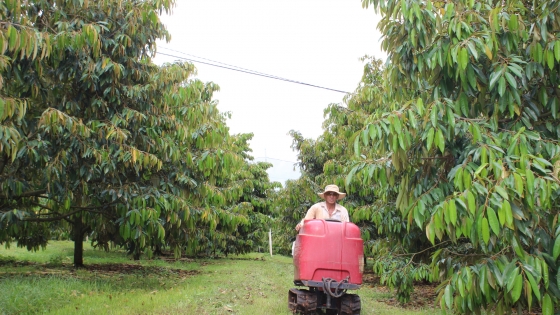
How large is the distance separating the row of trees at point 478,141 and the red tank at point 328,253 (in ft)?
5.78

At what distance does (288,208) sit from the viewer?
727 inches

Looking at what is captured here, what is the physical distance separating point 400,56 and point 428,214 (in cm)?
165

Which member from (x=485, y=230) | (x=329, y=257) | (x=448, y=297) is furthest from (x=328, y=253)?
(x=485, y=230)

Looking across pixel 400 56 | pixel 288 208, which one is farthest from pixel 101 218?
pixel 288 208

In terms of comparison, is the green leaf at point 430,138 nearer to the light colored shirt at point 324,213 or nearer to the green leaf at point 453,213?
the green leaf at point 453,213

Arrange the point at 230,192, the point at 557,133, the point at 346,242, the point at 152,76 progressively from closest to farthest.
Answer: the point at 557,133, the point at 346,242, the point at 152,76, the point at 230,192

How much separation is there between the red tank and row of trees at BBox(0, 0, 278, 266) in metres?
2.70

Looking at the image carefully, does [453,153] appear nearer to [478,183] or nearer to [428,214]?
[428,214]

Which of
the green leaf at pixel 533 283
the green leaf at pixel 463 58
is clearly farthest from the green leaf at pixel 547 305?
the green leaf at pixel 463 58

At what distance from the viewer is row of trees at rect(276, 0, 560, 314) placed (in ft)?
10.1

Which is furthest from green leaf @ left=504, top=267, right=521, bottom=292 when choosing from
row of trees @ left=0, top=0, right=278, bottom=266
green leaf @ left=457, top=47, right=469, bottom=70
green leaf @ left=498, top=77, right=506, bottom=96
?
row of trees @ left=0, top=0, right=278, bottom=266

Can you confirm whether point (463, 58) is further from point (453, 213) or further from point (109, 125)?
point (109, 125)

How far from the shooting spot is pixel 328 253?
6340 mm

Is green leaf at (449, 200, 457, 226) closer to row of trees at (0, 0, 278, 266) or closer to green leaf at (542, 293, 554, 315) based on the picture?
green leaf at (542, 293, 554, 315)
